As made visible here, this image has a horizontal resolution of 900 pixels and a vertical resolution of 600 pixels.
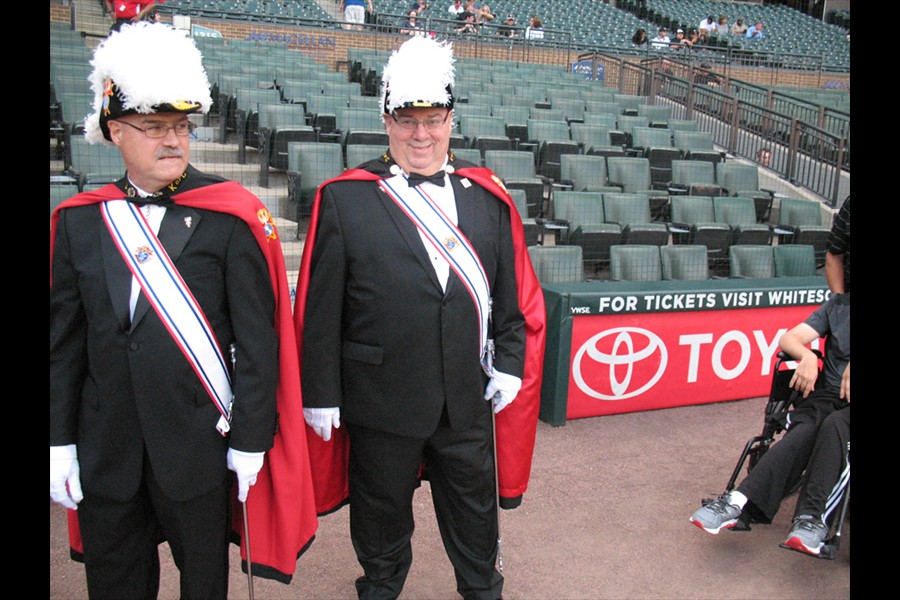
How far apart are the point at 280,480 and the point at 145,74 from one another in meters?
1.21

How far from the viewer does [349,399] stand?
8.87ft

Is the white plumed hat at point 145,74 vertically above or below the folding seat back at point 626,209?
above

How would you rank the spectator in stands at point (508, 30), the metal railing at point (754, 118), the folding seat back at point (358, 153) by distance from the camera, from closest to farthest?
the folding seat back at point (358, 153) → the metal railing at point (754, 118) → the spectator in stands at point (508, 30)

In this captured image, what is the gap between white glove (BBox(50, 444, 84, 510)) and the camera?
2152 millimetres

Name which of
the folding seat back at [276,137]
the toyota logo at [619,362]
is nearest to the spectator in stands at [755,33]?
the folding seat back at [276,137]

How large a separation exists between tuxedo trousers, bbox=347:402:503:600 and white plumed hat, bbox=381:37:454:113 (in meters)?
1.01

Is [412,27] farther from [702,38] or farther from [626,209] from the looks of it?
[702,38]

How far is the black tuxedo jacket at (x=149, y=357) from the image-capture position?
Answer: 2.13 meters

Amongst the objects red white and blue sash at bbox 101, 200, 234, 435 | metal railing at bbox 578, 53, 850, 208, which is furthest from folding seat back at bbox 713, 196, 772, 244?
red white and blue sash at bbox 101, 200, 234, 435

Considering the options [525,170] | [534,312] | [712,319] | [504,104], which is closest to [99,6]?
[504,104]

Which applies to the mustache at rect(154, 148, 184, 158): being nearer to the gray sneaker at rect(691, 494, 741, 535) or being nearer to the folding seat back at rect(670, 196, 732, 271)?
the gray sneaker at rect(691, 494, 741, 535)

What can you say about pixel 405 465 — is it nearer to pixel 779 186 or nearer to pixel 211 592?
pixel 211 592

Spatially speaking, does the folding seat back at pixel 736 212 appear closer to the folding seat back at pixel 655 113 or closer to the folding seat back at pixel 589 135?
the folding seat back at pixel 589 135

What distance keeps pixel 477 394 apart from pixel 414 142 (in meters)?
0.87
